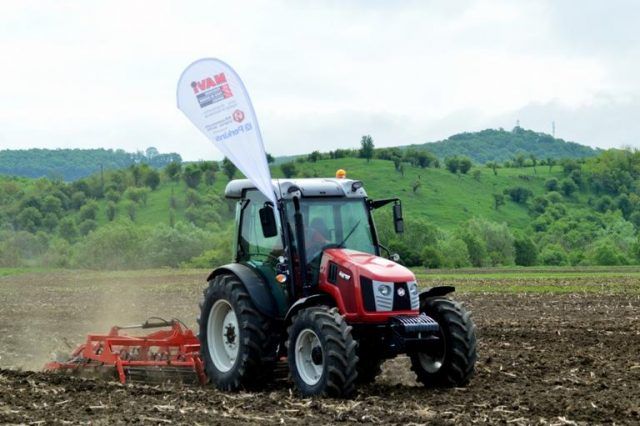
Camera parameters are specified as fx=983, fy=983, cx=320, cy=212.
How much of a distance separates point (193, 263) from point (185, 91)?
56.4 meters

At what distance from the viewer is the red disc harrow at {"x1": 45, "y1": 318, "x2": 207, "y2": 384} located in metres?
12.7

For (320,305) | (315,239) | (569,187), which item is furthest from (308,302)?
(569,187)

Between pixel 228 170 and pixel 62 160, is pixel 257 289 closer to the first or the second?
pixel 228 170

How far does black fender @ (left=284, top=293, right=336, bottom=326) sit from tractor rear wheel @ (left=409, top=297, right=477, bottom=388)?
4.15 feet

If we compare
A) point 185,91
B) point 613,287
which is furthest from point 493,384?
point 613,287

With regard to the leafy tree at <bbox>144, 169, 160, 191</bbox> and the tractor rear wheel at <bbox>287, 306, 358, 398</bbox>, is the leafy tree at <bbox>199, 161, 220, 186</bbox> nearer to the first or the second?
the leafy tree at <bbox>144, 169, 160, 191</bbox>

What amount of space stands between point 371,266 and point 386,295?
377 mm

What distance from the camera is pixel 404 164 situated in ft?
391

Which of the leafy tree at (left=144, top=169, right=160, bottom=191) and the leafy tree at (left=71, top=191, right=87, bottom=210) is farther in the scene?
the leafy tree at (left=144, top=169, right=160, bottom=191)

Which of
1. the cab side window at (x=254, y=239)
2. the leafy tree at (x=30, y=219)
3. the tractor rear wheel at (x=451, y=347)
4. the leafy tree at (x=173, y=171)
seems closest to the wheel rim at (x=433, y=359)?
the tractor rear wheel at (x=451, y=347)

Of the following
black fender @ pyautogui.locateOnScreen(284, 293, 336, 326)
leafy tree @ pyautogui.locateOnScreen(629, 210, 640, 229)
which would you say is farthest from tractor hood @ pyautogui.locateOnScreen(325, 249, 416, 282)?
leafy tree @ pyautogui.locateOnScreen(629, 210, 640, 229)

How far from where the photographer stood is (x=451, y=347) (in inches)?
456

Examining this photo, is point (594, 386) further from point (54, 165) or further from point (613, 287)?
point (54, 165)

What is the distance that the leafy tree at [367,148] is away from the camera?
119m
